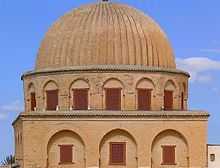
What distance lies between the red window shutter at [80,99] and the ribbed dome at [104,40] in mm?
1848

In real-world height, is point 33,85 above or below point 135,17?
below

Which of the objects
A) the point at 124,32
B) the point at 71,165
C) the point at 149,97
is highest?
the point at 124,32

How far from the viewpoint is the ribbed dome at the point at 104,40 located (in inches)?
1965

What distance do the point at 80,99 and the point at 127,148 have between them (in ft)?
14.7

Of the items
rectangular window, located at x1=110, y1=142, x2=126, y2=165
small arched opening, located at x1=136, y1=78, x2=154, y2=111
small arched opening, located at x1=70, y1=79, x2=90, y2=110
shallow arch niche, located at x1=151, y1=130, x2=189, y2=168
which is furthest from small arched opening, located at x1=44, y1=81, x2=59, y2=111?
shallow arch niche, located at x1=151, y1=130, x2=189, y2=168

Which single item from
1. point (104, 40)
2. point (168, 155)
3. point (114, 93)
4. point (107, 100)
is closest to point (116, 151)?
point (168, 155)

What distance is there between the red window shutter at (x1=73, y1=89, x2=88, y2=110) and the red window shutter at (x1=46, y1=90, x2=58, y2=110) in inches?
54.8

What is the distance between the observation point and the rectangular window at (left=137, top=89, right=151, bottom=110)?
49.4 m

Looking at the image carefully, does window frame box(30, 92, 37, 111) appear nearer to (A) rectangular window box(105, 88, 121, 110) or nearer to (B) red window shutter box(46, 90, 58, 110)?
(B) red window shutter box(46, 90, 58, 110)

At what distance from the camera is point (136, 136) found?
47.4m

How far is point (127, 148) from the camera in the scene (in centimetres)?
4775

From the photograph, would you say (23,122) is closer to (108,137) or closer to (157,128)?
(108,137)

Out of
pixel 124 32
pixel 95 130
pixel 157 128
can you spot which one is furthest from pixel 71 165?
pixel 124 32

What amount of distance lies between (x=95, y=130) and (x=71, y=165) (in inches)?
105
